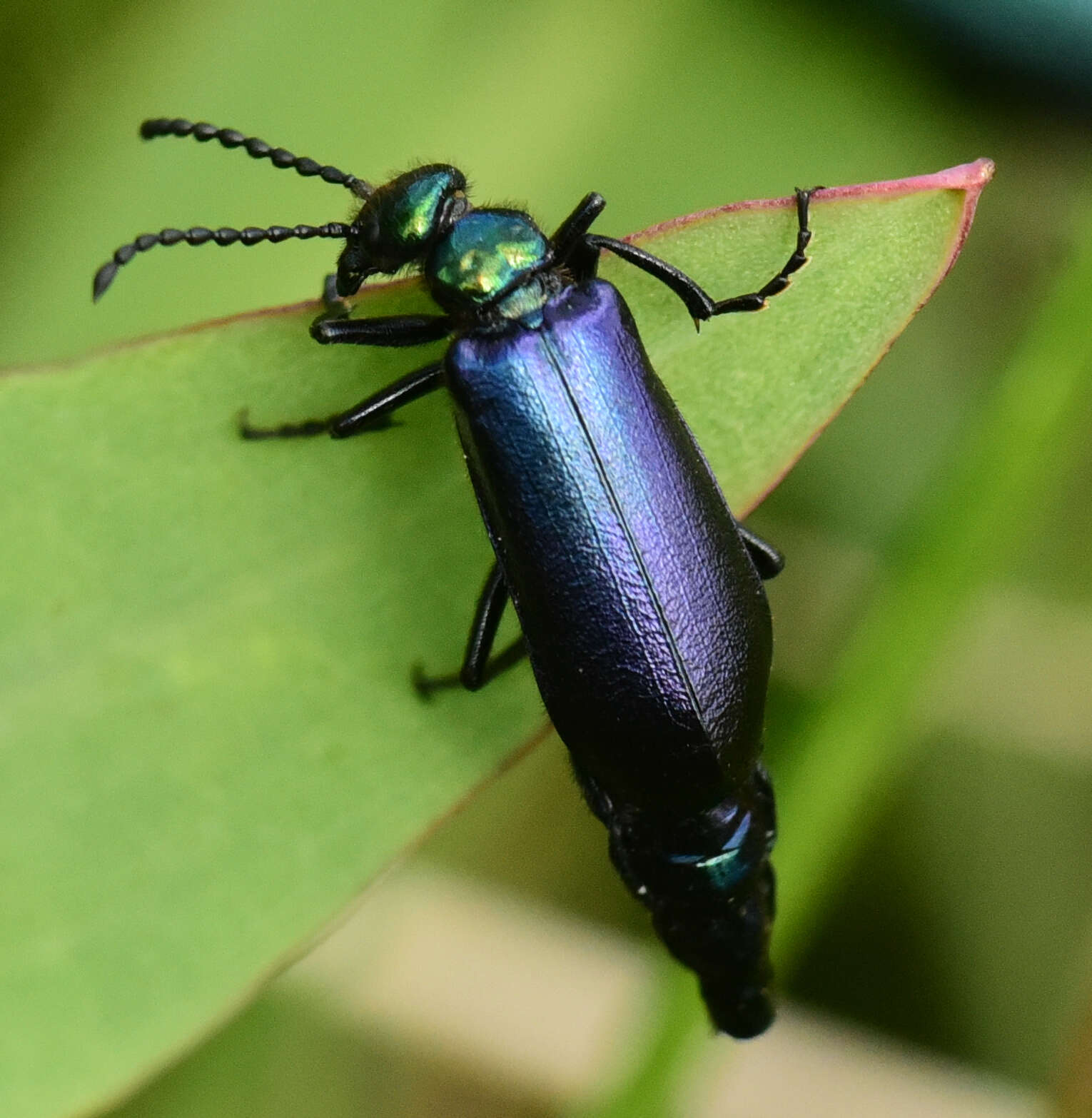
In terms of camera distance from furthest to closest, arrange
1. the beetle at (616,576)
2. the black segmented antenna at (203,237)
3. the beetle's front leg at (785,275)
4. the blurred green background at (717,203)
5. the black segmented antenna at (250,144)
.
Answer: the blurred green background at (717,203)
the black segmented antenna at (250,144)
the black segmented antenna at (203,237)
the beetle at (616,576)
the beetle's front leg at (785,275)

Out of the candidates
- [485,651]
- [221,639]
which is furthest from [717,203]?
[221,639]

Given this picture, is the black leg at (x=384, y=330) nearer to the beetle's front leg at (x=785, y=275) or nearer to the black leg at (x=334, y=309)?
the black leg at (x=334, y=309)

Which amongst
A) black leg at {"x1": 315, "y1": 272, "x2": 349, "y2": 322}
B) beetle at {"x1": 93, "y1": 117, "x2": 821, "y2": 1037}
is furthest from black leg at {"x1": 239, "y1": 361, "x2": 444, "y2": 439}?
black leg at {"x1": 315, "y1": 272, "x2": 349, "y2": 322}

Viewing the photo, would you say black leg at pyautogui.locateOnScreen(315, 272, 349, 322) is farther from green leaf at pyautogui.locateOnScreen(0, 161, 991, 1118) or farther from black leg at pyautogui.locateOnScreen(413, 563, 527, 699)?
black leg at pyautogui.locateOnScreen(413, 563, 527, 699)

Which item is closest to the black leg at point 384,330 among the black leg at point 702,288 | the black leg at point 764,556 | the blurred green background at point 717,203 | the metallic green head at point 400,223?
the metallic green head at point 400,223

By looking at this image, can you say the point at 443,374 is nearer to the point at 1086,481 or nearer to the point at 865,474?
the point at 865,474

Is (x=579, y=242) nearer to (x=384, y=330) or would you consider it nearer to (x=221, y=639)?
(x=384, y=330)

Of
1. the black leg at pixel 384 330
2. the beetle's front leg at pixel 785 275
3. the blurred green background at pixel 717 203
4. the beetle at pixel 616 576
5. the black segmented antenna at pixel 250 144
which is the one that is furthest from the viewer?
the blurred green background at pixel 717 203
